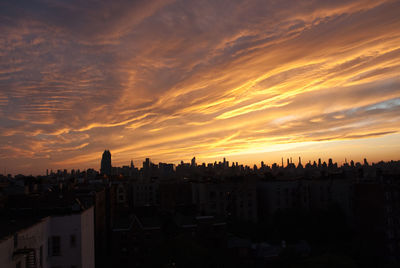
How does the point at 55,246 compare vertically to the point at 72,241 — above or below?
below

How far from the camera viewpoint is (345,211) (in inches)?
2808

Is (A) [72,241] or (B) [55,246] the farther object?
(A) [72,241]

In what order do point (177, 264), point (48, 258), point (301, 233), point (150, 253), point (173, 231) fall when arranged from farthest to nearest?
1. point (301, 233)
2. point (173, 231)
3. point (150, 253)
4. point (177, 264)
5. point (48, 258)

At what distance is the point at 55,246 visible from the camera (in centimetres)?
1906

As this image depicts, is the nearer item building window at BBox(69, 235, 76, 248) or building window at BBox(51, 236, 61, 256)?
building window at BBox(51, 236, 61, 256)

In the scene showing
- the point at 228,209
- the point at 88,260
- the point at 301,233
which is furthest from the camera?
the point at 228,209

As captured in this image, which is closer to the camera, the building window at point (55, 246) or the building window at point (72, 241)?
the building window at point (55, 246)

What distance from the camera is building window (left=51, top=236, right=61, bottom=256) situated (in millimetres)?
18969

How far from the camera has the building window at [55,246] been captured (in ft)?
62.2

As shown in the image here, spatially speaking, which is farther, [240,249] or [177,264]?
[240,249]

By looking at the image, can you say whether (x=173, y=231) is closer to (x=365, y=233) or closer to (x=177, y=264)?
(x=177, y=264)

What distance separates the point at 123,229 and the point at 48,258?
28886 millimetres

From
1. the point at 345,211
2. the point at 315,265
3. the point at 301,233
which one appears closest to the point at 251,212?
the point at 301,233

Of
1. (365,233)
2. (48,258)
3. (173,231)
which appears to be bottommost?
(365,233)
